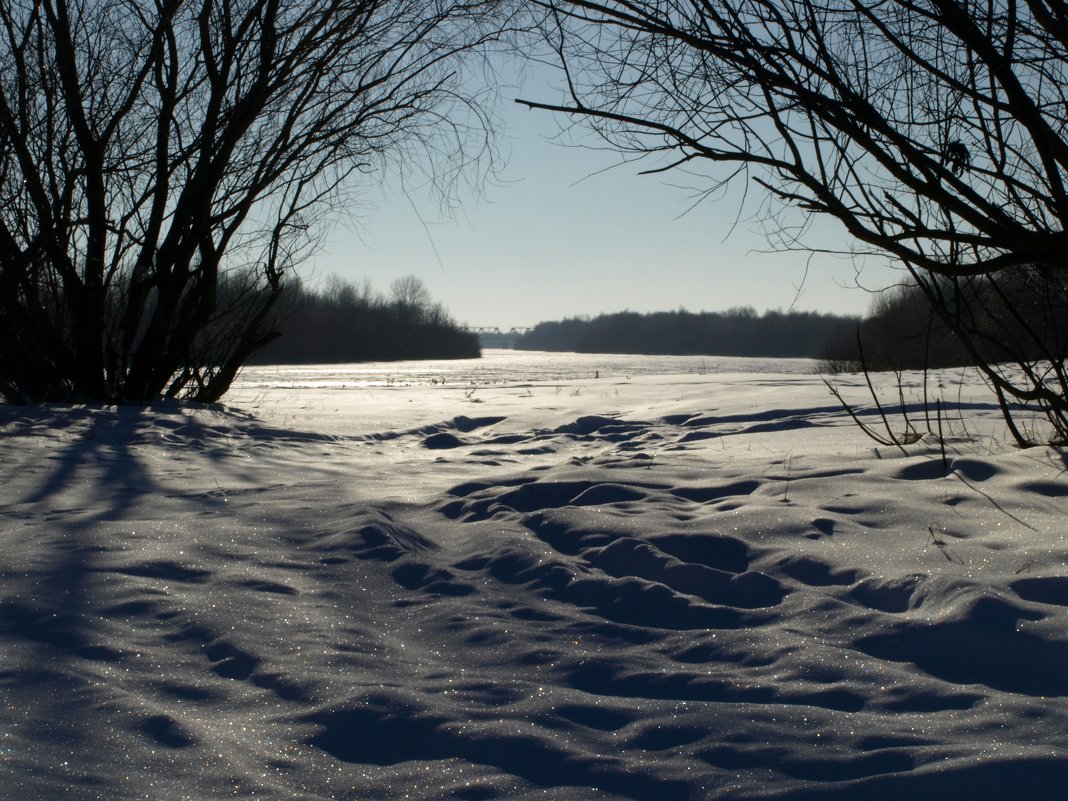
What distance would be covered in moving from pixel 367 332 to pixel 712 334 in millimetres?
50250

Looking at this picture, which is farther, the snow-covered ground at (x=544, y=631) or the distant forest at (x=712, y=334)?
the distant forest at (x=712, y=334)

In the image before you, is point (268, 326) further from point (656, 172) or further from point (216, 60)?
point (656, 172)

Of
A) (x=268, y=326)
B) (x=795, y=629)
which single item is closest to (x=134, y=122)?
(x=268, y=326)

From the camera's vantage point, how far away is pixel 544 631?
2.10 meters

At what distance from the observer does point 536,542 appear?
282 cm

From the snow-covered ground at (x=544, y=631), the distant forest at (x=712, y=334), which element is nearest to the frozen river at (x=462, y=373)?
the snow-covered ground at (x=544, y=631)

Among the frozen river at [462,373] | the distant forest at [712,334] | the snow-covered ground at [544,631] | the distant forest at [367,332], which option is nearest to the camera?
the snow-covered ground at [544,631]

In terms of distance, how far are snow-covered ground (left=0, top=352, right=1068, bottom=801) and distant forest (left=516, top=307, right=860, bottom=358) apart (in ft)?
244

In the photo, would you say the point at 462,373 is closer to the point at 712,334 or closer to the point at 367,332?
the point at 367,332

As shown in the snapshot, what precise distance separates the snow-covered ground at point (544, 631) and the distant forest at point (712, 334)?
244 feet

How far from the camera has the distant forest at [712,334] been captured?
8619cm

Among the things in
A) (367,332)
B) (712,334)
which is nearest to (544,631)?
(367,332)

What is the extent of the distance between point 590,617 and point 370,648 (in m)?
0.58

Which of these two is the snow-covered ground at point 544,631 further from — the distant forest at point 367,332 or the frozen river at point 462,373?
the distant forest at point 367,332
